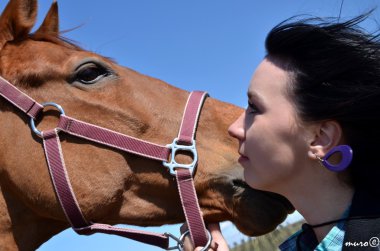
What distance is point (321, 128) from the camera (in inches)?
70.6

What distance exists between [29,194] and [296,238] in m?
1.70

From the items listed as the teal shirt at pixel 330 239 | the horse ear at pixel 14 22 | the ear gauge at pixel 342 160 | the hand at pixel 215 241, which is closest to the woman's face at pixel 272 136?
the ear gauge at pixel 342 160

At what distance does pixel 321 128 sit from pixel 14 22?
2427 mm

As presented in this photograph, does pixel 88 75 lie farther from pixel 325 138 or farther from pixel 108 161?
pixel 325 138

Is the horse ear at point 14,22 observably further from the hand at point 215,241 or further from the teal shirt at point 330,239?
the teal shirt at point 330,239

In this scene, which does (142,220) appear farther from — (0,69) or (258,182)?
(0,69)

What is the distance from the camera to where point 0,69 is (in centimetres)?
308

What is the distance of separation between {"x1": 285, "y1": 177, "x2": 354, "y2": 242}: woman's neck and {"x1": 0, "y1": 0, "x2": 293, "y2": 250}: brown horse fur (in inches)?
24.6

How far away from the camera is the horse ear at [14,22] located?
10.6 feet

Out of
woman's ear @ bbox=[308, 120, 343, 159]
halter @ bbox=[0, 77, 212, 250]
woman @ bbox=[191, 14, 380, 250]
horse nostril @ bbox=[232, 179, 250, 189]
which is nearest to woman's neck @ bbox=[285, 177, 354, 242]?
woman @ bbox=[191, 14, 380, 250]

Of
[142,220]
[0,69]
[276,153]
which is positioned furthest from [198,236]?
[0,69]

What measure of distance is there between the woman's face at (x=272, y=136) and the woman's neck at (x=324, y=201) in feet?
0.29

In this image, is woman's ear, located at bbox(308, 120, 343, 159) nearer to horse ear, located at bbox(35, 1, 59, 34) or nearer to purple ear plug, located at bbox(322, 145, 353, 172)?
purple ear plug, located at bbox(322, 145, 353, 172)

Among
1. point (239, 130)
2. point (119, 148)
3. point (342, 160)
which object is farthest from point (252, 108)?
point (119, 148)
